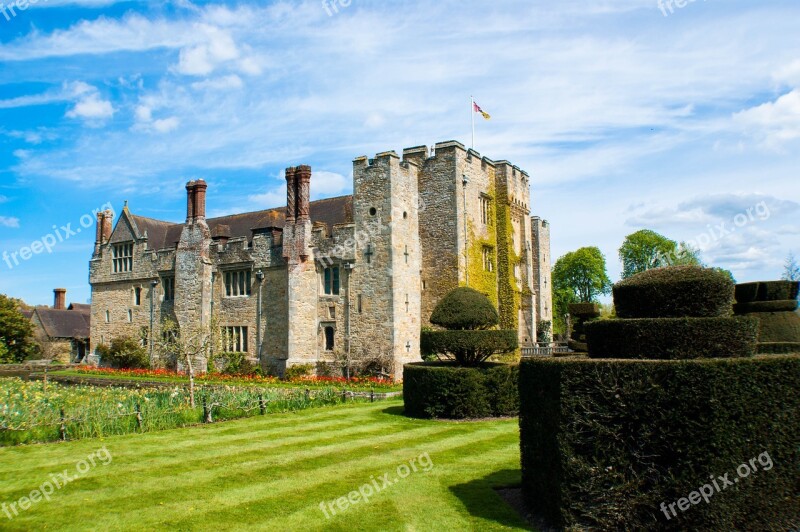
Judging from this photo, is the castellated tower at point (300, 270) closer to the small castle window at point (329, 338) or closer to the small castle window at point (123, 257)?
the small castle window at point (329, 338)

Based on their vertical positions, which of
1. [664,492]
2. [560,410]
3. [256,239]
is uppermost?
[256,239]

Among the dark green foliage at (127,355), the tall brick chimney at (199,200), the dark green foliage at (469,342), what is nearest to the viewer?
the dark green foliage at (469,342)

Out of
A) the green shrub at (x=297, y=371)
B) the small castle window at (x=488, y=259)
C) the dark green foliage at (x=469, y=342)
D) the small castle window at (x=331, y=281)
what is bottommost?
the green shrub at (x=297, y=371)

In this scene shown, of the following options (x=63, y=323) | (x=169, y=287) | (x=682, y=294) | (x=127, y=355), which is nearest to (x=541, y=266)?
(x=169, y=287)

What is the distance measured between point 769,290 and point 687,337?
14610 mm

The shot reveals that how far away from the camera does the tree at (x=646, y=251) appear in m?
52.8

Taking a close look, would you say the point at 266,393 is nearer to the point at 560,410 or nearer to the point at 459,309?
the point at 459,309

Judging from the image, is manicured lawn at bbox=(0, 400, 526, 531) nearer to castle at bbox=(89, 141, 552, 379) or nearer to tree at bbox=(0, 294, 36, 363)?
castle at bbox=(89, 141, 552, 379)

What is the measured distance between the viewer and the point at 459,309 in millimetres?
17281

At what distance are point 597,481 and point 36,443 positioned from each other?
1203 cm

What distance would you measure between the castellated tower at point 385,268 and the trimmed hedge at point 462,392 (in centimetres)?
985

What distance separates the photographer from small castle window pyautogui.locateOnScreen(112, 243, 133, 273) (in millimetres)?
37594

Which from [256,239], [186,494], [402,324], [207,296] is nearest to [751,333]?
[186,494]

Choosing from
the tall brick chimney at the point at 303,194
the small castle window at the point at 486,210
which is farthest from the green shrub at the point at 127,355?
the small castle window at the point at 486,210
